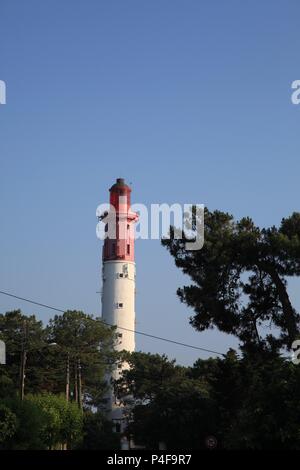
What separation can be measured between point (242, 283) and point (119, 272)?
35.2m

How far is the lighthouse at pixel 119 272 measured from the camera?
6731cm

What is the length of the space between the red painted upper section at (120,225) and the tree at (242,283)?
3361cm

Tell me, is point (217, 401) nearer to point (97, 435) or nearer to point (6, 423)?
point (6, 423)

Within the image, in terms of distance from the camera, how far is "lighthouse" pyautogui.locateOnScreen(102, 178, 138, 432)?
6731cm

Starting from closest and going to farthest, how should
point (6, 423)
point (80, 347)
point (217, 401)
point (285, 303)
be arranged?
point (285, 303) < point (6, 423) < point (217, 401) < point (80, 347)

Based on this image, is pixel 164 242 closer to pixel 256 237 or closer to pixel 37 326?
pixel 256 237

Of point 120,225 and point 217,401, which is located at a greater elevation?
point 120,225

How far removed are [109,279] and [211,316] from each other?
115 feet

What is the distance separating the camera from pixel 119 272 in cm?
6794

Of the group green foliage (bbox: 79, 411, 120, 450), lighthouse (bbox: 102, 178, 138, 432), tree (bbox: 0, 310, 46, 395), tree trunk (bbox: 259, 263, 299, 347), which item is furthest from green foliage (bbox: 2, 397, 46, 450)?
lighthouse (bbox: 102, 178, 138, 432)

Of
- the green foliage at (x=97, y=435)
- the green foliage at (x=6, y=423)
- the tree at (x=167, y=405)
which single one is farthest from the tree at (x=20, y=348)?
the green foliage at (x=6, y=423)

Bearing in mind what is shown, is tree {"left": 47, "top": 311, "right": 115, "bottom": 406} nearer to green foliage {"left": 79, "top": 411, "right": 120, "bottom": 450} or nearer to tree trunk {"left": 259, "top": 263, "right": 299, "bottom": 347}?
green foliage {"left": 79, "top": 411, "right": 120, "bottom": 450}

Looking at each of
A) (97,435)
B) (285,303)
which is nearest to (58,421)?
(97,435)
